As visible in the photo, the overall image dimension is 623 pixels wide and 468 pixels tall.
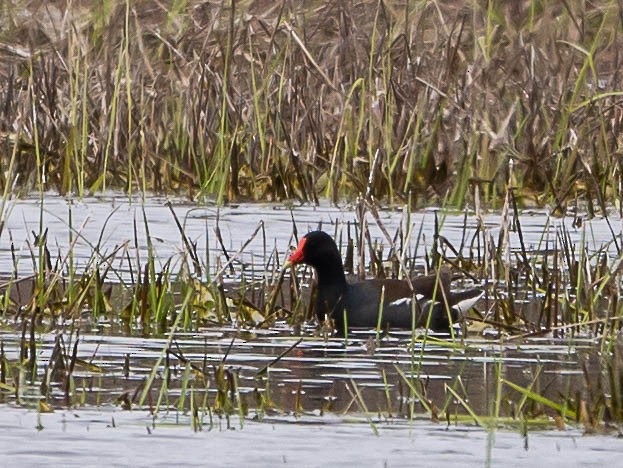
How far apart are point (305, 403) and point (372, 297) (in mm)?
2351

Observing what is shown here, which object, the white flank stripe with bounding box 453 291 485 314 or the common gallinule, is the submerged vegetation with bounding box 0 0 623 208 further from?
the white flank stripe with bounding box 453 291 485 314

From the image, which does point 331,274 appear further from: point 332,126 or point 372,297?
point 332,126

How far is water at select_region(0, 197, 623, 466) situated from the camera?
196 inches

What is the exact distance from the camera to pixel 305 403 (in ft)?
18.8

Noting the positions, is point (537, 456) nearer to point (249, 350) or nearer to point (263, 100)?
point (249, 350)

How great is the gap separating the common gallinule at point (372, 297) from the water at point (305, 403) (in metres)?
0.14

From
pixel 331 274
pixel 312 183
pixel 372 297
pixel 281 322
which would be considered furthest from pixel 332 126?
pixel 281 322

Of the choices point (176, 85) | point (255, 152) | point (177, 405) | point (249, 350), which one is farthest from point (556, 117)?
point (177, 405)

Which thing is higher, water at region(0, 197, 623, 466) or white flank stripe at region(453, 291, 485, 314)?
white flank stripe at region(453, 291, 485, 314)

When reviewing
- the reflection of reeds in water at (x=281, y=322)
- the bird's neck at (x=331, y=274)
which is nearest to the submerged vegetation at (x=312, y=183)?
the reflection of reeds in water at (x=281, y=322)

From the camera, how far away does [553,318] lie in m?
7.43

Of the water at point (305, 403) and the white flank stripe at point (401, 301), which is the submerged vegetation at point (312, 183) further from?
the white flank stripe at point (401, 301)

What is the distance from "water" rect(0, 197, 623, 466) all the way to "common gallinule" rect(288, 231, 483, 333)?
14cm

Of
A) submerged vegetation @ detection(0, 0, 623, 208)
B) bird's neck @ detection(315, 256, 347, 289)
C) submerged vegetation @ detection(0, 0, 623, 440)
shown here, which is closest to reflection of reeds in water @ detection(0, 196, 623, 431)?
submerged vegetation @ detection(0, 0, 623, 440)
